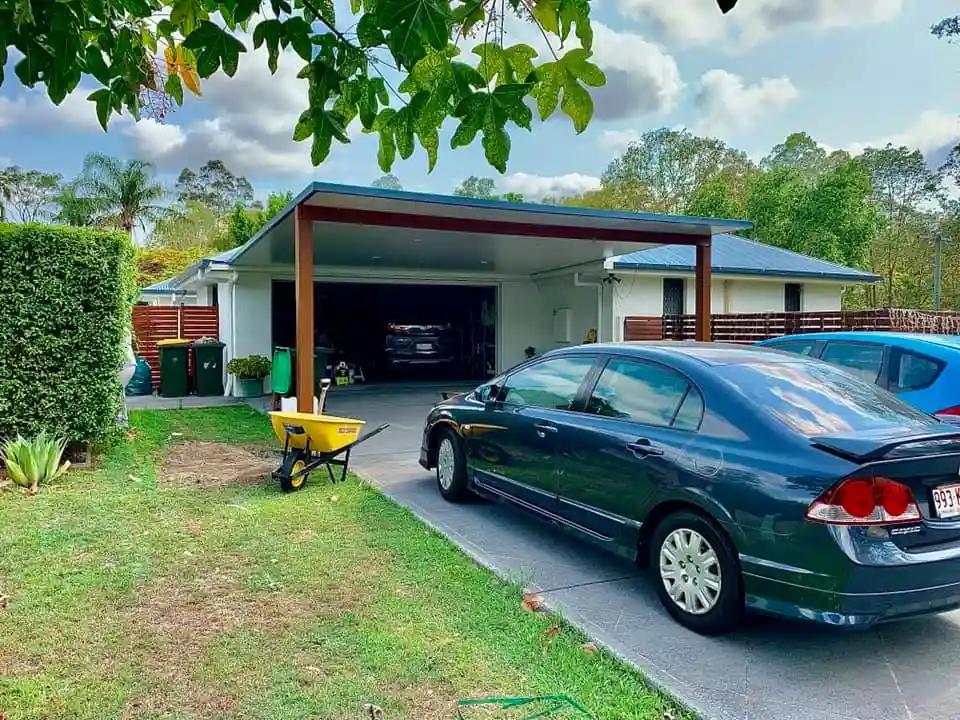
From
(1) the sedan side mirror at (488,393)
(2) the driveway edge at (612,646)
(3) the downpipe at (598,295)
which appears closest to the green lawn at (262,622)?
(2) the driveway edge at (612,646)

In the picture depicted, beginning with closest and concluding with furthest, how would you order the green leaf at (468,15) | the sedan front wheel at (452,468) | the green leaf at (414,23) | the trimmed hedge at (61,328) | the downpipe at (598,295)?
the green leaf at (414,23) < the green leaf at (468,15) < the sedan front wheel at (452,468) < the trimmed hedge at (61,328) < the downpipe at (598,295)

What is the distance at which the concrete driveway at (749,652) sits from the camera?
9.22ft

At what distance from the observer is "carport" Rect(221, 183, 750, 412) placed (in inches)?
325

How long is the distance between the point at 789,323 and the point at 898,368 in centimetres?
678

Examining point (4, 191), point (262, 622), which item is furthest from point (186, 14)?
point (4, 191)

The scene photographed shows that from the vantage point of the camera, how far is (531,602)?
3781mm

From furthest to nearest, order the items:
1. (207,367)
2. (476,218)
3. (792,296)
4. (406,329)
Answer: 1. (406,329)
2. (792,296)
3. (207,367)
4. (476,218)

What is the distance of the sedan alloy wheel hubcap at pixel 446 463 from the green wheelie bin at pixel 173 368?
31.8 ft

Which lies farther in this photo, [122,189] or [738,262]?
[122,189]

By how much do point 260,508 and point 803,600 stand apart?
4381mm

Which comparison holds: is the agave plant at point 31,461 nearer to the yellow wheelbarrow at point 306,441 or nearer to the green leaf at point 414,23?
the yellow wheelbarrow at point 306,441

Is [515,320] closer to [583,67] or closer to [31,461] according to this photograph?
[31,461]

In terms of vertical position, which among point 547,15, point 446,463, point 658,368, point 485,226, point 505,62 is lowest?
point 446,463

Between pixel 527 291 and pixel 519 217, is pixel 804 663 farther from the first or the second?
pixel 527 291
